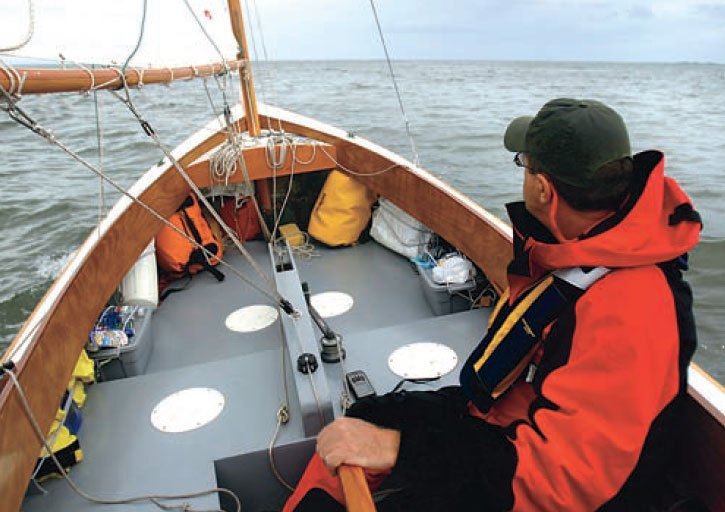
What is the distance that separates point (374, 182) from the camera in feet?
10.4

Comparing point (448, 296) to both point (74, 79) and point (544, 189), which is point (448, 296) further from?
point (74, 79)

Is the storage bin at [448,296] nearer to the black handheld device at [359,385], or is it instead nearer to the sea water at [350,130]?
the black handheld device at [359,385]

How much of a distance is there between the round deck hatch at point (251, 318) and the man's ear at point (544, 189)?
1841mm

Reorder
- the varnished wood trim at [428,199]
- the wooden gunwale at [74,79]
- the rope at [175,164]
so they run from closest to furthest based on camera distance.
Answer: the wooden gunwale at [74,79]
the rope at [175,164]
the varnished wood trim at [428,199]

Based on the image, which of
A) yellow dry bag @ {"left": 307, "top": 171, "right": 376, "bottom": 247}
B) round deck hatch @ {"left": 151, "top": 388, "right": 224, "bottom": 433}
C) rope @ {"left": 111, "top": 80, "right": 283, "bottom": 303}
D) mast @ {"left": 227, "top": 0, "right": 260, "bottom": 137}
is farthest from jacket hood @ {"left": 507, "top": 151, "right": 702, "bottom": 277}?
mast @ {"left": 227, "top": 0, "right": 260, "bottom": 137}

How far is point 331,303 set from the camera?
2695 mm

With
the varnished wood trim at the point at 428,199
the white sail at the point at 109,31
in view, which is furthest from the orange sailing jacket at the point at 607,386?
the white sail at the point at 109,31

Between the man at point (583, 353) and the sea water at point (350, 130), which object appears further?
the sea water at point (350, 130)

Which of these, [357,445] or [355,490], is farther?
[357,445]

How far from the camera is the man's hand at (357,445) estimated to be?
946 mm

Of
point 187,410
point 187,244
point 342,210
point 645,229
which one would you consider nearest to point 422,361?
point 187,410

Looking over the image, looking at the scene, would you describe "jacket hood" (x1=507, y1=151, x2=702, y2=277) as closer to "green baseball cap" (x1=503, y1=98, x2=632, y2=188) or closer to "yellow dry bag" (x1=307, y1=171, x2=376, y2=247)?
"green baseball cap" (x1=503, y1=98, x2=632, y2=188)

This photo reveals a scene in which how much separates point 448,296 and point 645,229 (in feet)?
5.51

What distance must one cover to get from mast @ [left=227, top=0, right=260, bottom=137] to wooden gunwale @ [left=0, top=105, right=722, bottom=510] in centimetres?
32
